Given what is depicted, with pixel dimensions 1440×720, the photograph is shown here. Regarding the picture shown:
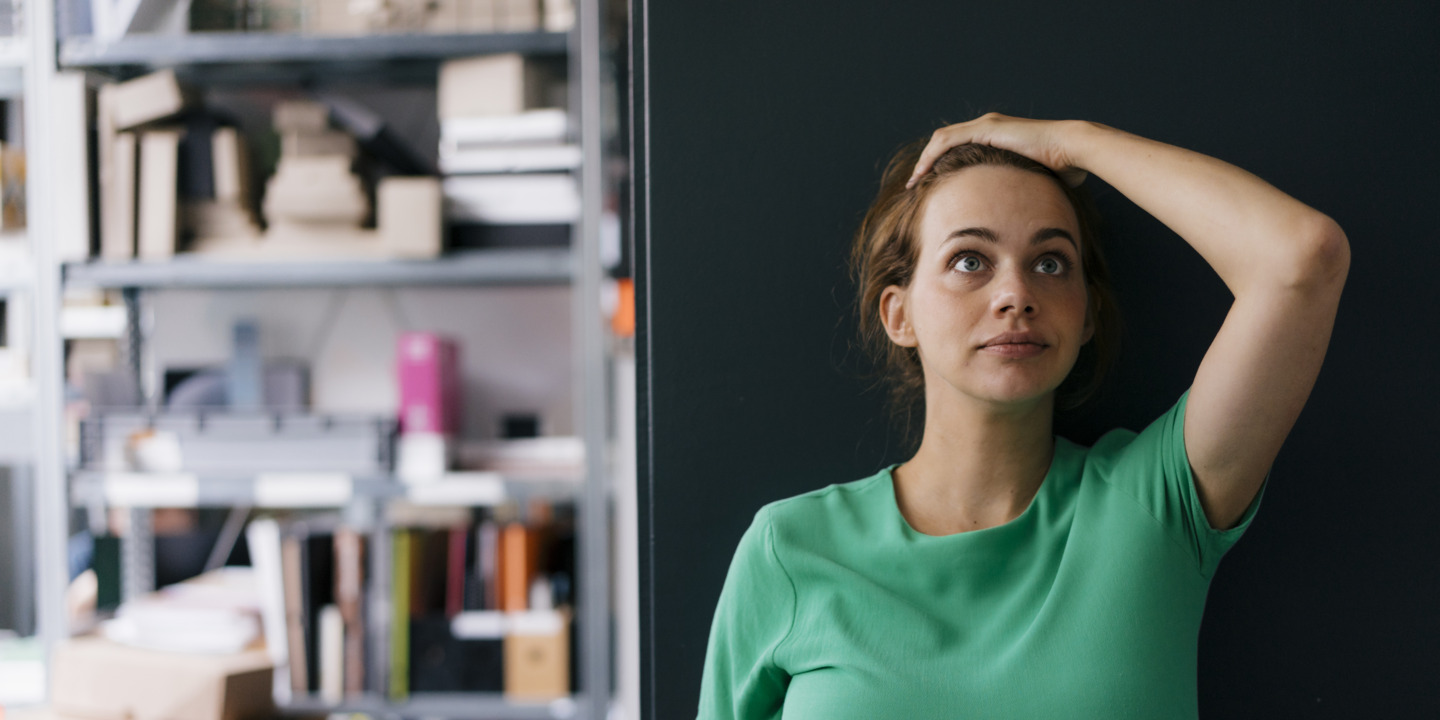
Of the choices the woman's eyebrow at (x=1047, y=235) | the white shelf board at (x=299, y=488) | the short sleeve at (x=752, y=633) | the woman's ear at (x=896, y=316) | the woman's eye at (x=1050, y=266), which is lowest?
the white shelf board at (x=299, y=488)

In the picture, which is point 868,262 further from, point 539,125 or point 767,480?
point 539,125

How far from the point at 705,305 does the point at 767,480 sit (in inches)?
7.7

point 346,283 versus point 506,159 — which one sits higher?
point 506,159

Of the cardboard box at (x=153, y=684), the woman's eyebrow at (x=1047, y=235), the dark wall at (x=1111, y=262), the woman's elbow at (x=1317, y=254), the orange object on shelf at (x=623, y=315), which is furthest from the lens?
the orange object on shelf at (x=623, y=315)

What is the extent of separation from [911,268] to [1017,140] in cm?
14

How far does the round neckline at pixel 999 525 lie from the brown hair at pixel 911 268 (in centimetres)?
9

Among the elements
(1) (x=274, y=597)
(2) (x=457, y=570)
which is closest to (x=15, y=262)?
(1) (x=274, y=597)

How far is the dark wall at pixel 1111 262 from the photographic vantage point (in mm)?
816

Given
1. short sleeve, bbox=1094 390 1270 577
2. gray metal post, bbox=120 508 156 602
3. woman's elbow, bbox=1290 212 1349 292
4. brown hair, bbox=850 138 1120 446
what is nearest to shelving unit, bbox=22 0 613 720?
gray metal post, bbox=120 508 156 602

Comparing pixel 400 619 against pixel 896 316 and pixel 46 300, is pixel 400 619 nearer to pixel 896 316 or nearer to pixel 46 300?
pixel 46 300

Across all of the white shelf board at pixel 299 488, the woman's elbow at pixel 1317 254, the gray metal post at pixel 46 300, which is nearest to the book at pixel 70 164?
the gray metal post at pixel 46 300

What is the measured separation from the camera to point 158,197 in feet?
5.51

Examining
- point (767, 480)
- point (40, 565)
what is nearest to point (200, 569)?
point (40, 565)

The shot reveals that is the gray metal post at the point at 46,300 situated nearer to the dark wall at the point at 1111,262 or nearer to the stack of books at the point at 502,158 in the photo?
the stack of books at the point at 502,158
